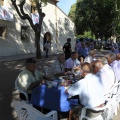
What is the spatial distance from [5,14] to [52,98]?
21.3 m

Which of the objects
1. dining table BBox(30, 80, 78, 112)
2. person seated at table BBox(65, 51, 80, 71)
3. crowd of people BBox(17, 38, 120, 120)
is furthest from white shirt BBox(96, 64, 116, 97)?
person seated at table BBox(65, 51, 80, 71)

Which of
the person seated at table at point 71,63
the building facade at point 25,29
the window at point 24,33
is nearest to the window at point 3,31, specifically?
the building facade at point 25,29

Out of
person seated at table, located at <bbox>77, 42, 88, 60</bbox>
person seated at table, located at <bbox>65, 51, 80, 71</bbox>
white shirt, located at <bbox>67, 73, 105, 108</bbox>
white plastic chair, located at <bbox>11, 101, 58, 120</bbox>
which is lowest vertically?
white plastic chair, located at <bbox>11, 101, 58, 120</bbox>

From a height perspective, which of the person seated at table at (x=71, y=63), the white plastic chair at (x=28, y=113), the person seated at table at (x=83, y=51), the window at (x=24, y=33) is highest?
the window at (x=24, y=33)

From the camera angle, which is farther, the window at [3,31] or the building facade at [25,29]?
the building facade at [25,29]

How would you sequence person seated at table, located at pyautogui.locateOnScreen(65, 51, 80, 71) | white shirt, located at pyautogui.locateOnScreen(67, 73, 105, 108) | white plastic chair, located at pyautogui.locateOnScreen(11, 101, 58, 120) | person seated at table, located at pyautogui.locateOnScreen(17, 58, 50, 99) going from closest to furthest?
white plastic chair, located at pyautogui.locateOnScreen(11, 101, 58, 120) → white shirt, located at pyautogui.locateOnScreen(67, 73, 105, 108) → person seated at table, located at pyautogui.locateOnScreen(17, 58, 50, 99) → person seated at table, located at pyautogui.locateOnScreen(65, 51, 80, 71)

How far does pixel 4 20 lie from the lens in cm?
2631

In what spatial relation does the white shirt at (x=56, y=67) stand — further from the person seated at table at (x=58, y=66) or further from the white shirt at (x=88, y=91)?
the white shirt at (x=88, y=91)

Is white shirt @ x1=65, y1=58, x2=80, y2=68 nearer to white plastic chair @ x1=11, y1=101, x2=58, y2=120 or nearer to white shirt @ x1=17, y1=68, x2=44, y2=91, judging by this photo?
white shirt @ x1=17, y1=68, x2=44, y2=91

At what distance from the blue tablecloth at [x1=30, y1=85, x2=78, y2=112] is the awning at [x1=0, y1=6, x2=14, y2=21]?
1988 cm

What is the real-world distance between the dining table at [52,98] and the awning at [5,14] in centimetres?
1986

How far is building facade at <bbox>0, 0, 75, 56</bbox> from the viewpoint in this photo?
86.8 feet

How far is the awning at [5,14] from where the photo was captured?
25.3m

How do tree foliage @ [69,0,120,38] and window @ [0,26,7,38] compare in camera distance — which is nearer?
window @ [0,26,7,38]
